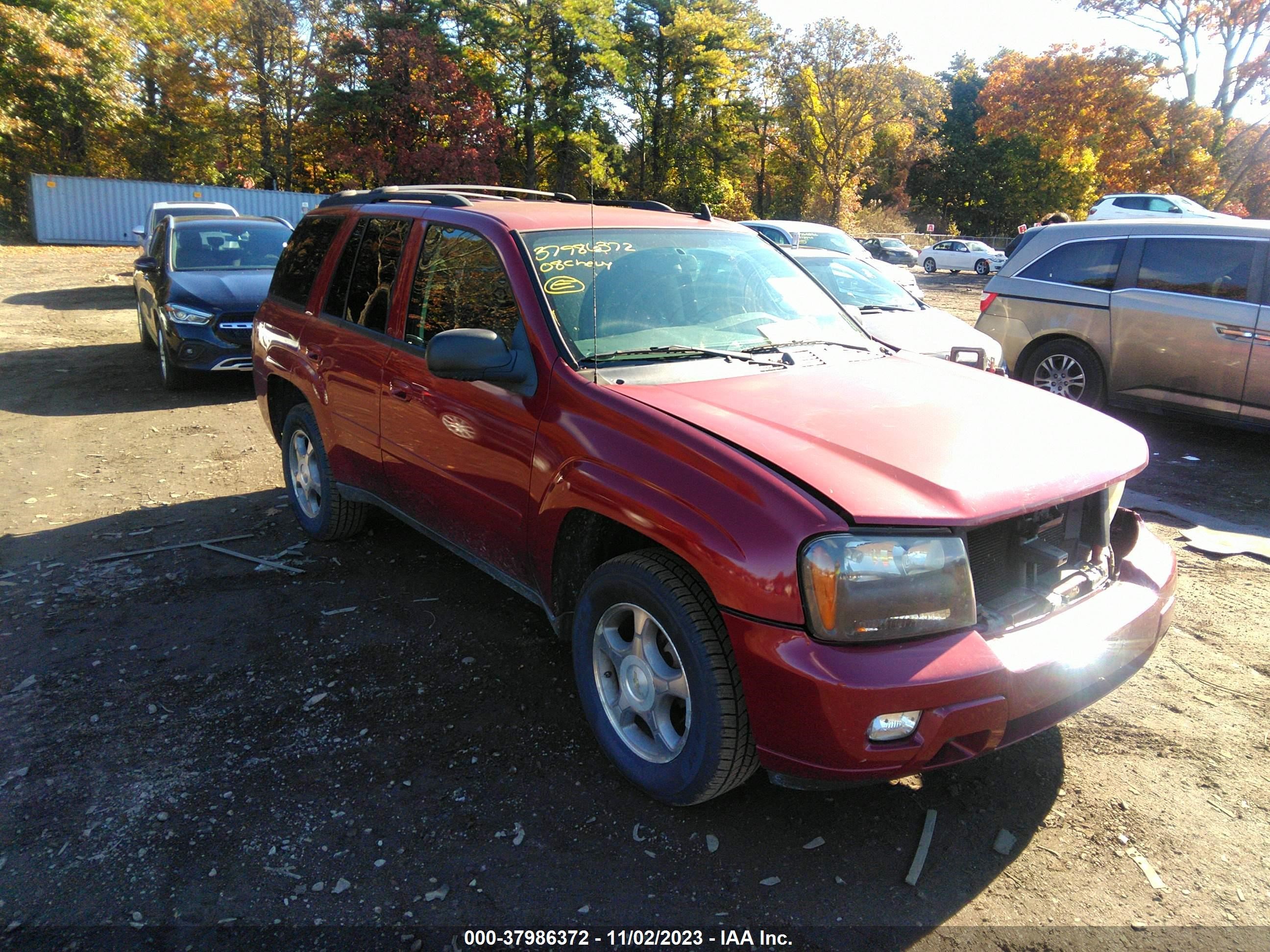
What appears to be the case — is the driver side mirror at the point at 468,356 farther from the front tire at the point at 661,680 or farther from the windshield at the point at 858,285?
the windshield at the point at 858,285

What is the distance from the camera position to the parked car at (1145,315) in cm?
712

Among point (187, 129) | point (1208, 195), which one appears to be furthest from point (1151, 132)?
point (187, 129)

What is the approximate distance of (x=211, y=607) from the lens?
177 inches

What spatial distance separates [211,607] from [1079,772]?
12.8ft

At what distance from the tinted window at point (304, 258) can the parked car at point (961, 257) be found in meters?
33.3

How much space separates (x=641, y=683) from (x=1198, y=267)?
22.6 feet

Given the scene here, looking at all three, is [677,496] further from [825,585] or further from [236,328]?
[236,328]

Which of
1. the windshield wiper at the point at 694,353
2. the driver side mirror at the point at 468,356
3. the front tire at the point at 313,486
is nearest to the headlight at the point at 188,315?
the front tire at the point at 313,486

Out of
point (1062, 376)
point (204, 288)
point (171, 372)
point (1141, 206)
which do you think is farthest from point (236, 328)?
point (1141, 206)

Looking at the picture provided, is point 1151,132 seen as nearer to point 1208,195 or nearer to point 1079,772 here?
point 1208,195

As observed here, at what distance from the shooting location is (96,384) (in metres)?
9.67

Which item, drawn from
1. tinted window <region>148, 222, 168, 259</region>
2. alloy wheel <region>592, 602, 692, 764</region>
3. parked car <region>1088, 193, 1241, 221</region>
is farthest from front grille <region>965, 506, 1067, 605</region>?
parked car <region>1088, 193, 1241, 221</region>

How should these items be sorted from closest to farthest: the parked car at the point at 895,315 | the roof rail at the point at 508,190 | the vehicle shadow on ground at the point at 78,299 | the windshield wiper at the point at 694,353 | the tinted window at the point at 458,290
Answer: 1. the windshield wiper at the point at 694,353
2. the tinted window at the point at 458,290
3. the roof rail at the point at 508,190
4. the parked car at the point at 895,315
5. the vehicle shadow on ground at the point at 78,299

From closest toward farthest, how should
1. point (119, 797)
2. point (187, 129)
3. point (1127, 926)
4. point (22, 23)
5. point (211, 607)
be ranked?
point (1127, 926) < point (119, 797) < point (211, 607) < point (22, 23) < point (187, 129)
